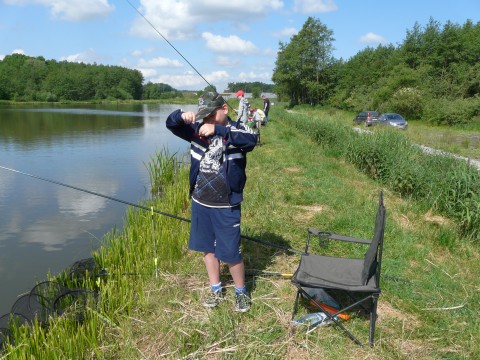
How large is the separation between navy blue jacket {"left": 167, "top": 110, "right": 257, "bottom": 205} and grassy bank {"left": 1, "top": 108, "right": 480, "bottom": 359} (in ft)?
3.28

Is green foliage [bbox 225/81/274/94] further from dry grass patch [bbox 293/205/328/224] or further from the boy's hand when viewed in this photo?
the boy's hand

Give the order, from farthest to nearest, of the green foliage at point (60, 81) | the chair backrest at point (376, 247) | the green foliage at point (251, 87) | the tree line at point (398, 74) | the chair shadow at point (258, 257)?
the green foliage at point (60, 81) < the tree line at point (398, 74) < the green foliage at point (251, 87) < the chair shadow at point (258, 257) < the chair backrest at point (376, 247)

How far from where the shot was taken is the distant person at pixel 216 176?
9.93 feet

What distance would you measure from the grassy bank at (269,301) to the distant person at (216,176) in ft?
1.39

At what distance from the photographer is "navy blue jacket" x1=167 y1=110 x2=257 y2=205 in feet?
9.53

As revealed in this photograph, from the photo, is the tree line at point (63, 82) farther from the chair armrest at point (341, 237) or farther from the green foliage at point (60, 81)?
the chair armrest at point (341, 237)

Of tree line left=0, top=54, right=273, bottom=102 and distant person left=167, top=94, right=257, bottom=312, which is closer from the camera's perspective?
distant person left=167, top=94, right=257, bottom=312

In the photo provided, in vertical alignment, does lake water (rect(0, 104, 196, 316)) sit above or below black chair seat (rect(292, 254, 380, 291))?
below

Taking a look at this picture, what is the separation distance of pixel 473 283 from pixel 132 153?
15.4m

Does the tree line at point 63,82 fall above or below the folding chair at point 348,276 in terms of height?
above

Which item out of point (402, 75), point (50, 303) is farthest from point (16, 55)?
point (50, 303)

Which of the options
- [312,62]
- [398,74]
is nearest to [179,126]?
[398,74]

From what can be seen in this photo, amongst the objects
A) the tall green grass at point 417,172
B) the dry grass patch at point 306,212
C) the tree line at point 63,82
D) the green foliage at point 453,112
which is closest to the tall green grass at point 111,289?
the dry grass patch at point 306,212

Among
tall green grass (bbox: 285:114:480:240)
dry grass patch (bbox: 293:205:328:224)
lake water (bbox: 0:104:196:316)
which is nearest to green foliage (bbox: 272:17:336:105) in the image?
lake water (bbox: 0:104:196:316)
